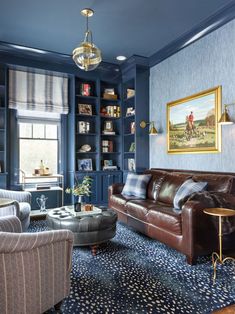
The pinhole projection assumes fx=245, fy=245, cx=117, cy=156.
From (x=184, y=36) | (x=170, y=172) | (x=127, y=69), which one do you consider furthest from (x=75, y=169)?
(x=184, y=36)

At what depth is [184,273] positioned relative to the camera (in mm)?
2381

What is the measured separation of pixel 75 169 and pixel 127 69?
2422mm

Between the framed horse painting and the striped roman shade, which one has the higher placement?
the striped roman shade

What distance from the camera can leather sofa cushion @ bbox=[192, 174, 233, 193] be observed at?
2.99 m

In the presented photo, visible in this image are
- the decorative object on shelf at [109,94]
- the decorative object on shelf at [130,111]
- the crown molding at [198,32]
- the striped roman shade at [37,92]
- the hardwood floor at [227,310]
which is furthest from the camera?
the decorative object on shelf at [109,94]

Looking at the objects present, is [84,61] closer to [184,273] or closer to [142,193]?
[142,193]

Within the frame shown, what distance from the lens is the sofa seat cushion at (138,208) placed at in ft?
10.9

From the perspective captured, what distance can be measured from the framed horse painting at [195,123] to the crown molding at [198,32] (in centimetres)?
88

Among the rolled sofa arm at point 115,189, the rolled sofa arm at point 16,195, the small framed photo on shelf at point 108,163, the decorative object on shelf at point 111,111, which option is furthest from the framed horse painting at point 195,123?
the rolled sofa arm at point 16,195

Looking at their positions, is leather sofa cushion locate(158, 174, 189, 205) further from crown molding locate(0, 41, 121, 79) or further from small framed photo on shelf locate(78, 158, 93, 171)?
crown molding locate(0, 41, 121, 79)

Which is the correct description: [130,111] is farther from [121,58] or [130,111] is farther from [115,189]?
[115,189]

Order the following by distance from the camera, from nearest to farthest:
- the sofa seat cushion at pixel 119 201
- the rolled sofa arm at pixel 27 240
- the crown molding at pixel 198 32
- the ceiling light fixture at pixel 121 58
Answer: the rolled sofa arm at pixel 27 240 < the crown molding at pixel 198 32 < the sofa seat cushion at pixel 119 201 < the ceiling light fixture at pixel 121 58

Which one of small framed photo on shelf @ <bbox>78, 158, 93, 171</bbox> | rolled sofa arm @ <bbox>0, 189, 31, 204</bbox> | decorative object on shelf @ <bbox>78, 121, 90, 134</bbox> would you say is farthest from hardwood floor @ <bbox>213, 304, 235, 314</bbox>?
decorative object on shelf @ <bbox>78, 121, 90, 134</bbox>

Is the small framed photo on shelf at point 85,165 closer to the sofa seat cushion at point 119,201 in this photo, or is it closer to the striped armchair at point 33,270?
the sofa seat cushion at point 119,201
